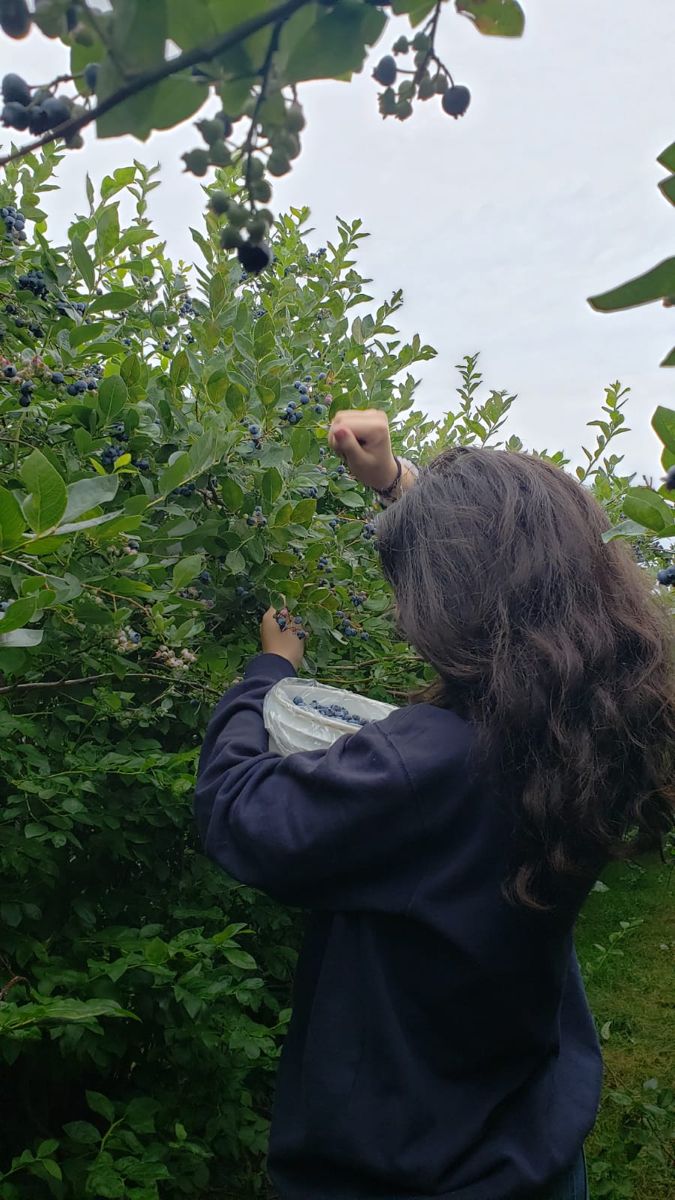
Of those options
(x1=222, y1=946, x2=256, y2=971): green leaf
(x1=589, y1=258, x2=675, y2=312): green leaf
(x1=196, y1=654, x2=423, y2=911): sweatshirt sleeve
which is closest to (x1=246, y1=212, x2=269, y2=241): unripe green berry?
(x1=589, y1=258, x2=675, y2=312): green leaf

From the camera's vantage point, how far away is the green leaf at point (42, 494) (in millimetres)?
918

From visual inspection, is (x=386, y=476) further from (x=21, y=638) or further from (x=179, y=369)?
(x=21, y=638)

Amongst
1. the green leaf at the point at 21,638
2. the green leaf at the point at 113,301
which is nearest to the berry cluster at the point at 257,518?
the green leaf at the point at 113,301

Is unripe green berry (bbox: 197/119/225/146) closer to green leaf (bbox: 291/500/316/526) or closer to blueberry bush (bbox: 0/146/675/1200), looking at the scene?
blueberry bush (bbox: 0/146/675/1200)

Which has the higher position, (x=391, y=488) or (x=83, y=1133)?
(x=391, y=488)

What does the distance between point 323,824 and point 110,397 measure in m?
0.74

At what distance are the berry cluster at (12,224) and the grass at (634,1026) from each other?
1.58 metres

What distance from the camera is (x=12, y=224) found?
5.70ft

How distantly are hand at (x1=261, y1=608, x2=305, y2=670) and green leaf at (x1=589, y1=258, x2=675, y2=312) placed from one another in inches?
44.6

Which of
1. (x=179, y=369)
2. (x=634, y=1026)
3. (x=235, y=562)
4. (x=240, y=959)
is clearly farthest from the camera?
(x=634, y=1026)

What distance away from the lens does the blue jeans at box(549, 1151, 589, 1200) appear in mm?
1314

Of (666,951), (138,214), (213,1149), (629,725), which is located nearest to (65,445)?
(629,725)

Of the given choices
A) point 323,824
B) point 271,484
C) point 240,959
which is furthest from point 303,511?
point 240,959

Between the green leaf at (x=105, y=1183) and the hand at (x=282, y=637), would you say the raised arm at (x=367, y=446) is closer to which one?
the hand at (x=282, y=637)
